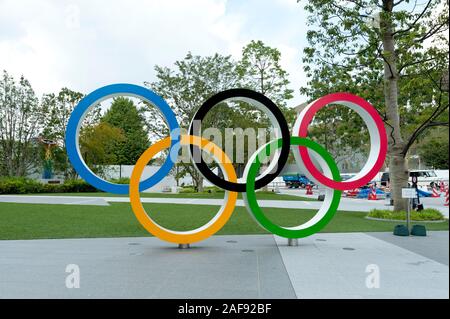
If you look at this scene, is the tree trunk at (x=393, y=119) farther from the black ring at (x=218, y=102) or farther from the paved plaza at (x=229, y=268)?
the black ring at (x=218, y=102)

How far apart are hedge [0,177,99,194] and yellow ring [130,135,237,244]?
27.3 meters

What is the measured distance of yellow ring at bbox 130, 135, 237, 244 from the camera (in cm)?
768

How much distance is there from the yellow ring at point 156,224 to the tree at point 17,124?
3087 cm

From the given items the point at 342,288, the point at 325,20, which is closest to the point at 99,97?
the point at 342,288

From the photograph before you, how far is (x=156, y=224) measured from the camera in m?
7.85

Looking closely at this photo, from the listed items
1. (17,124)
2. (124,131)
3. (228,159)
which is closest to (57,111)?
(17,124)

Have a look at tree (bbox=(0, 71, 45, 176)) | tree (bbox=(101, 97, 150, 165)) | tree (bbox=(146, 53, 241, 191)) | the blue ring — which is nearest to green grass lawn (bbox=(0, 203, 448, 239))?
the blue ring

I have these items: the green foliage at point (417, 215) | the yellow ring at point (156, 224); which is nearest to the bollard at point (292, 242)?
the yellow ring at point (156, 224)

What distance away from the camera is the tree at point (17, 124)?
33344 millimetres

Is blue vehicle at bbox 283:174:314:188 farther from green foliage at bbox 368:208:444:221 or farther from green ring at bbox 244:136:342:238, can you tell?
green ring at bbox 244:136:342:238

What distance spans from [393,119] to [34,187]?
93.8ft

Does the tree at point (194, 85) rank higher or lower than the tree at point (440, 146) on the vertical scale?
higher

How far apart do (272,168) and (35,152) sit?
110 feet
